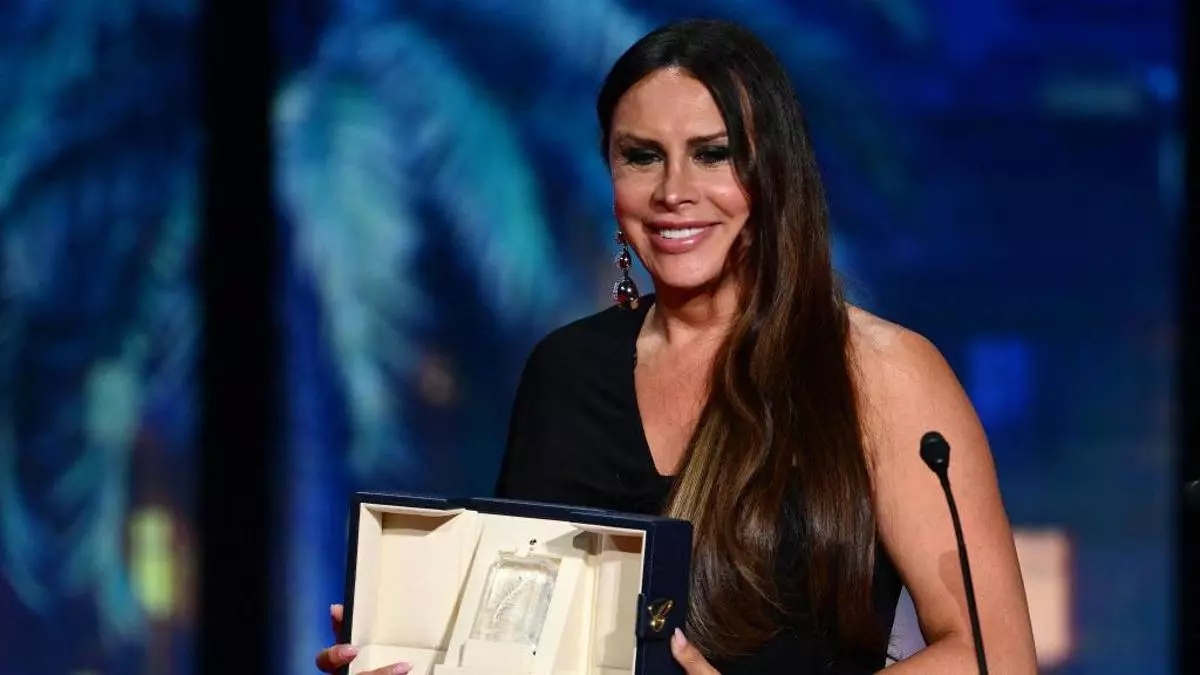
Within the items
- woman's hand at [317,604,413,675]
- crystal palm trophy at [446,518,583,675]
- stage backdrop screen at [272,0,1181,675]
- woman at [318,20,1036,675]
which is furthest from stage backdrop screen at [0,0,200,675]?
crystal palm trophy at [446,518,583,675]

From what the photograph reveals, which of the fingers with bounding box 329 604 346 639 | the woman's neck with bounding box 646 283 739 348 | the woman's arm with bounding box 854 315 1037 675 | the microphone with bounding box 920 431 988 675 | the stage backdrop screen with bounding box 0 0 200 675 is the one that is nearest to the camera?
the microphone with bounding box 920 431 988 675

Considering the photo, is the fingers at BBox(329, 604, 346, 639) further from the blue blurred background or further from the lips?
the blue blurred background

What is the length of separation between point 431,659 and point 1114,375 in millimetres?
1534

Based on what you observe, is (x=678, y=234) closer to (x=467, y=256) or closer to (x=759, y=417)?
(x=759, y=417)

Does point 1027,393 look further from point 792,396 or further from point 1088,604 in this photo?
point 792,396

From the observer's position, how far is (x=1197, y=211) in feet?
8.89

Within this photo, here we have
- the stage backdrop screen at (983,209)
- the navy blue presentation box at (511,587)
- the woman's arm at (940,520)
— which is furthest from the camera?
the stage backdrop screen at (983,209)

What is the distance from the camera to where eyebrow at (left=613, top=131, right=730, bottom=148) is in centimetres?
175

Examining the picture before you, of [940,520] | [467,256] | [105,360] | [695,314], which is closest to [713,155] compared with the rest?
[695,314]

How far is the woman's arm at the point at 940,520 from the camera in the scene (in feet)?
5.23

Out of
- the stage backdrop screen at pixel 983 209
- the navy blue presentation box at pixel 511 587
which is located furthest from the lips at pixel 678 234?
the stage backdrop screen at pixel 983 209

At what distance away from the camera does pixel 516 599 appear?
1.57 metres

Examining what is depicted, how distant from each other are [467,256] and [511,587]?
5.22ft

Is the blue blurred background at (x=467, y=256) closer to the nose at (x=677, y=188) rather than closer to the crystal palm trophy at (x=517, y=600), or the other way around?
the nose at (x=677, y=188)
